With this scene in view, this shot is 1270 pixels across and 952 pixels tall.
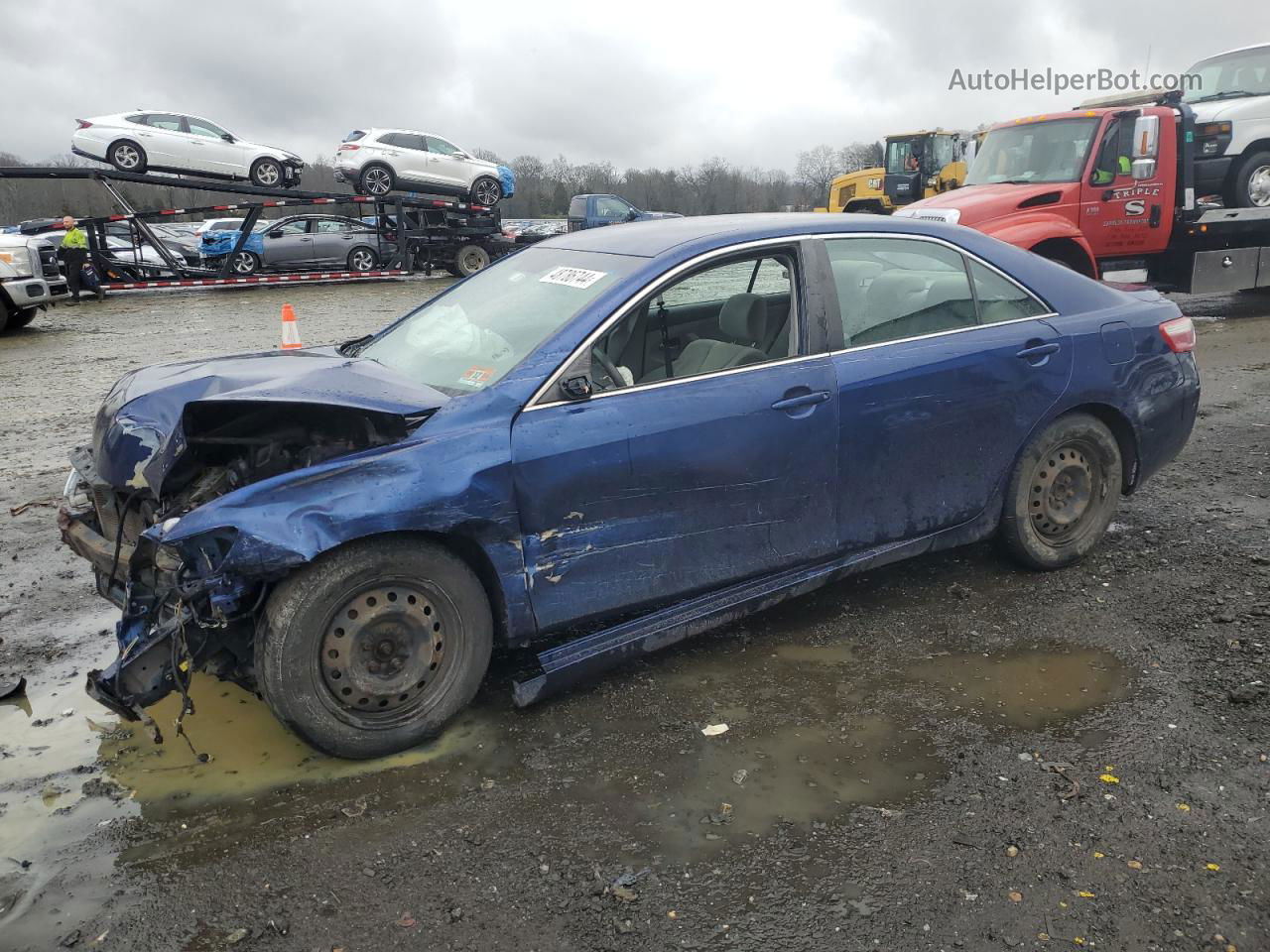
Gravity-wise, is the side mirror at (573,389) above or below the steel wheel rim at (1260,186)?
below

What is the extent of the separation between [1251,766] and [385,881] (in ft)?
8.64

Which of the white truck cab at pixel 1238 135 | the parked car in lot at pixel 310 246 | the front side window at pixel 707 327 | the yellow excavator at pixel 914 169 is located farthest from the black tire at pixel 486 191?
the front side window at pixel 707 327

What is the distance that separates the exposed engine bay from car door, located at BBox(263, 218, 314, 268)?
18.7 m

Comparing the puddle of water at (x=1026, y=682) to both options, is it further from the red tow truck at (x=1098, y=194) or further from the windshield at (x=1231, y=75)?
the windshield at (x=1231, y=75)

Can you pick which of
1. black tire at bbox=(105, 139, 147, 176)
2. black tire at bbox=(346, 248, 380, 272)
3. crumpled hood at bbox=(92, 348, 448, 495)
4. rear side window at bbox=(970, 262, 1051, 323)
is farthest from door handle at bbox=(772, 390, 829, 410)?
black tire at bbox=(105, 139, 147, 176)

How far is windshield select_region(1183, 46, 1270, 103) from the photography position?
41.6 feet

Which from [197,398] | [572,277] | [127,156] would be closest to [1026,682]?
[572,277]

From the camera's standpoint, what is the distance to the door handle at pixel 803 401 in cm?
362

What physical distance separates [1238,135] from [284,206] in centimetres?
1794

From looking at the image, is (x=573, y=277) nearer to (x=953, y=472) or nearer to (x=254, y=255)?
(x=953, y=472)

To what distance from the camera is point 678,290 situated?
12.8ft

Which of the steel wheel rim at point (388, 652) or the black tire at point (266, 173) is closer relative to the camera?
the steel wheel rim at point (388, 652)

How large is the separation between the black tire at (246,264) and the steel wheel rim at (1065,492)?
20.1 metres

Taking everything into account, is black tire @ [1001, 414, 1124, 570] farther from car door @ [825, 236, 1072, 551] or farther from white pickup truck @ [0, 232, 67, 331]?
white pickup truck @ [0, 232, 67, 331]
